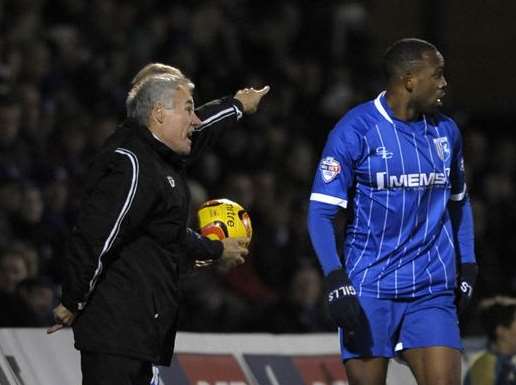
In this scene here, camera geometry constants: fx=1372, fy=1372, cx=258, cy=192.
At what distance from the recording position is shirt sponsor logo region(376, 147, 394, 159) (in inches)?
225

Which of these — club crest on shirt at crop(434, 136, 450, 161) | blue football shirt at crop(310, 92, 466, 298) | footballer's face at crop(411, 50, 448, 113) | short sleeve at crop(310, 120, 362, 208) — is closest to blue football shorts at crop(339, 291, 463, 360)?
blue football shirt at crop(310, 92, 466, 298)

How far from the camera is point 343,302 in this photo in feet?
18.2

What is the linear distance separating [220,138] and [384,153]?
18.0 feet

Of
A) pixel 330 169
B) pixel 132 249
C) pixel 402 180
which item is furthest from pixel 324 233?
pixel 132 249

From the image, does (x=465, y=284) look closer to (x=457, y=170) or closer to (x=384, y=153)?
(x=457, y=170)

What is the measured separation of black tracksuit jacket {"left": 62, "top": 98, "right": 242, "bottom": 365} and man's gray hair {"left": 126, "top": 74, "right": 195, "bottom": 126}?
60 millimetres

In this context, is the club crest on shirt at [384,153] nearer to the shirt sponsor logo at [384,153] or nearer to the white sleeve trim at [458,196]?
the shirt sponsor logo at [384,153]

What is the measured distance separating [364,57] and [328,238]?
9.15m

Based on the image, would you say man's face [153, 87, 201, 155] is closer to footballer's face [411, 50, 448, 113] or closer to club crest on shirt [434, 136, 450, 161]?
footballer's face [411, 50, 448, 113]

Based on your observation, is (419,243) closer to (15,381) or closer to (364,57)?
(15,381)

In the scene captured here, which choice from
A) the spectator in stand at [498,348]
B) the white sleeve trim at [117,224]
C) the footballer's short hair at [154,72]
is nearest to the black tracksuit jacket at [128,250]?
the white sleeve trim at [117,224]

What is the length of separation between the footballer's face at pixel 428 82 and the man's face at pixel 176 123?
1022 millimetres

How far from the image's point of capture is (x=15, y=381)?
21.5ft

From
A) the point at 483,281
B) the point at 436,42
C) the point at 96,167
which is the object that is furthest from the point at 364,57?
the point at 96,167
